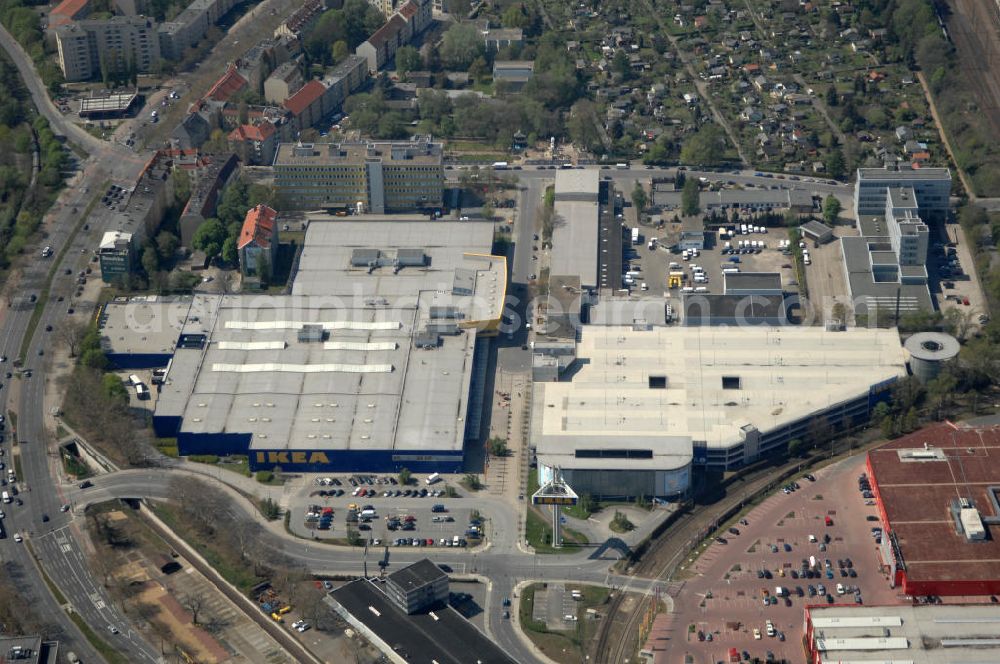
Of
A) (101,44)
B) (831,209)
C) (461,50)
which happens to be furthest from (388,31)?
(831,209)

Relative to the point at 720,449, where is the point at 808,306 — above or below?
above

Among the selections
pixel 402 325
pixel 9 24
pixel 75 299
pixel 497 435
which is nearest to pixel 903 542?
pixel 497 435

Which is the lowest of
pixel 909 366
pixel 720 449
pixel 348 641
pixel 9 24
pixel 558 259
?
pixel 348 641

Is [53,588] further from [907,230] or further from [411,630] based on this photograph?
[907,230]

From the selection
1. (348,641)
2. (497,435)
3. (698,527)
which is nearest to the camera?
(348,641)

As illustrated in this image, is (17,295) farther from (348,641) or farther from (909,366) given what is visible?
(909,366)

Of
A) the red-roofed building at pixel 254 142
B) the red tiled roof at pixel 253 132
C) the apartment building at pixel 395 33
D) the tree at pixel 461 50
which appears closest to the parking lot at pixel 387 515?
the red-roofed building at pixel 254 142

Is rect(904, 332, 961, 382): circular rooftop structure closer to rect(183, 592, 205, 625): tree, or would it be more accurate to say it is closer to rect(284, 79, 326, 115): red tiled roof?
rect(183, 592, 205, 625): tree

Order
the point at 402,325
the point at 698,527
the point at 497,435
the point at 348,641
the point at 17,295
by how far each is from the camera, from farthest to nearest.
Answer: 1. the point at 17,295
2. the point at 402,325
3. the point at 497,435
4. the point at 698,527
5. the point at 348,641

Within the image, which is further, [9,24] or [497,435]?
[9,24]
